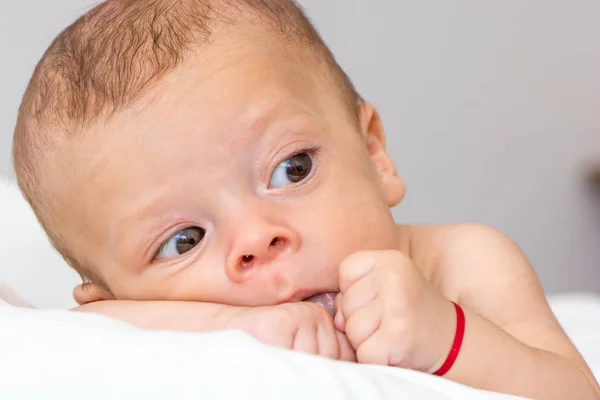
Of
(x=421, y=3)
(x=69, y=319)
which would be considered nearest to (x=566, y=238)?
(x=421, y=3)

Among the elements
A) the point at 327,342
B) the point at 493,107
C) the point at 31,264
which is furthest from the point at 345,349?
the point at 493,107

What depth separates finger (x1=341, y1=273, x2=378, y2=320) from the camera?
0.90m

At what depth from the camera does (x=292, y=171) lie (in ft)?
3.37

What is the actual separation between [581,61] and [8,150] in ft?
5.69

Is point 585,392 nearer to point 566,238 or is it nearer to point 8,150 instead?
point 8,150

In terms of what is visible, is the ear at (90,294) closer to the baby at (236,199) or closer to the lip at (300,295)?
the baby at (236,199)

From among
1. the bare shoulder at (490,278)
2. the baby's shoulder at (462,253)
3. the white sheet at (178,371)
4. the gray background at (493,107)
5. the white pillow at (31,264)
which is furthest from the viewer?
the gray background at (493,107)

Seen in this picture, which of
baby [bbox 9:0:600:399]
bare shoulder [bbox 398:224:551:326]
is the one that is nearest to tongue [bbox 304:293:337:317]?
baby [bbox 9:0:600:399]

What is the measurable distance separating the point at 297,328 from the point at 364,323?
71 millimetres

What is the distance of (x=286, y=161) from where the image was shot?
1.03m

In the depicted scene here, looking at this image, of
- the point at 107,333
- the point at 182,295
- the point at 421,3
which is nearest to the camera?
the point at 107,333

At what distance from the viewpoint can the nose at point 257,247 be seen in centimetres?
94

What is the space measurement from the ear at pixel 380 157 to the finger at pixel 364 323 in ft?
0.96

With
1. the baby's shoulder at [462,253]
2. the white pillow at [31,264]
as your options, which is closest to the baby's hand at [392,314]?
the baby's shoulder at [462,253]
